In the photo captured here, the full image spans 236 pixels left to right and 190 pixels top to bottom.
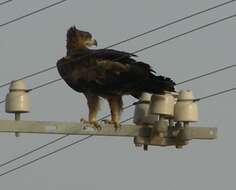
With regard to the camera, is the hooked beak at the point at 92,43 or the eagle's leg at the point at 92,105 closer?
the eagle's leg at the point at 92,105

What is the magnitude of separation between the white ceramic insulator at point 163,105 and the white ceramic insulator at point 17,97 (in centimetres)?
137

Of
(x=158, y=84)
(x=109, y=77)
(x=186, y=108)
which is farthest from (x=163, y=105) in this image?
(x=109, y=77)

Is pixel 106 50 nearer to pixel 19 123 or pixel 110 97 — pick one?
pixel 110 97

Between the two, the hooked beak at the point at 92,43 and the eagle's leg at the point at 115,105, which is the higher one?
the hooked beak at the point at 92,43

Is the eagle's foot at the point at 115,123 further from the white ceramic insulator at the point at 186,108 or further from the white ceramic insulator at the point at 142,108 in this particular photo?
the white ceramic insulator at the point at 186,108

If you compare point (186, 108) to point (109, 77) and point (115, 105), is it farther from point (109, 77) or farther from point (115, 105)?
point (115, 105)

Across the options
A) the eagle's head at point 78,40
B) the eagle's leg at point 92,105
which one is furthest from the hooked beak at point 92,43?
the eagle's leg at point 92,105

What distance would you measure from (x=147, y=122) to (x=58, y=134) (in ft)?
4.57

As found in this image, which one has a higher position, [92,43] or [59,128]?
[92,43]

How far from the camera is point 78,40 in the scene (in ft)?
40.9

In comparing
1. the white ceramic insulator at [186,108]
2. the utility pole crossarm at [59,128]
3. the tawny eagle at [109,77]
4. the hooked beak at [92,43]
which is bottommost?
the utility pole crossarm at [59,128]

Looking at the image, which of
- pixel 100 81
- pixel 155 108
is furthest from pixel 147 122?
pixel 100 81

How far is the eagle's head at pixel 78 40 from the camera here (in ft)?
40.7

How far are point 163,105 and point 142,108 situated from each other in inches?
24.2
